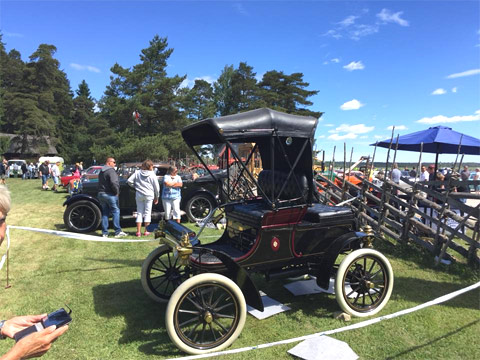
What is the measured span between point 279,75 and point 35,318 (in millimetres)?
44509

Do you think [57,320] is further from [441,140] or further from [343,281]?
[441,140]

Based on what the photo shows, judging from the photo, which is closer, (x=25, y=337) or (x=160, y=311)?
(x=25, y=337)

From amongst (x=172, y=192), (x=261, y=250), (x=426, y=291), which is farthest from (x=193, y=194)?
(x=426, y=291)

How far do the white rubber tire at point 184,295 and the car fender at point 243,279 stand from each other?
0.22m

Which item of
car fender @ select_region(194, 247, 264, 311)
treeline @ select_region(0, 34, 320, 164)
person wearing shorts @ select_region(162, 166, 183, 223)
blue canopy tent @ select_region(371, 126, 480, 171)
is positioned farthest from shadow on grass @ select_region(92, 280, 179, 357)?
treeline @ select_region(0, 34, 320, 164)

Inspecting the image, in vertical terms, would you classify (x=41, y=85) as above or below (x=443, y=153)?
above

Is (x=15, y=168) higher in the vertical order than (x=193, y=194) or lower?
lower

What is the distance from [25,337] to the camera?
145 cm

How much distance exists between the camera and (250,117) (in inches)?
135

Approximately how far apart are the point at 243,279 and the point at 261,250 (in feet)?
1.36

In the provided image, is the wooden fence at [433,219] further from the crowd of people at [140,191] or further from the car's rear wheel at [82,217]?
the car's rear wheel at [82,217]

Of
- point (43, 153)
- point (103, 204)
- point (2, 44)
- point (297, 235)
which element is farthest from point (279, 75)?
point (2, 44)

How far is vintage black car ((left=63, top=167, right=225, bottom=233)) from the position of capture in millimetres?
7730

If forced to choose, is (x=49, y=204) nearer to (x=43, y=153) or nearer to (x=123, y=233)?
(x=123, y=233)
